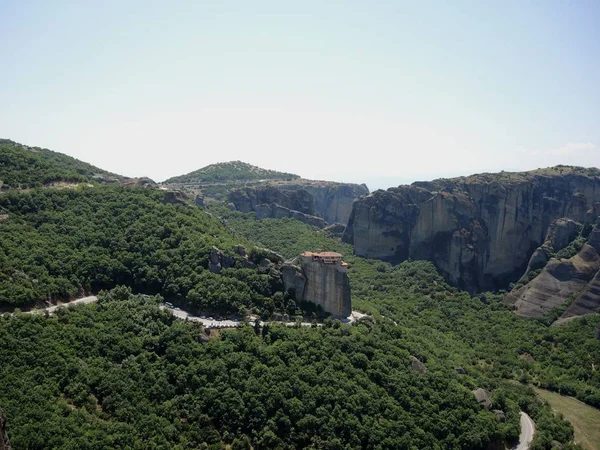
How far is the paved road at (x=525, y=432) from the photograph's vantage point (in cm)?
6117

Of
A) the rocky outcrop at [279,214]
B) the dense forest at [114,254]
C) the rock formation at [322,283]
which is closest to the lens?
the dense forest at [114,254]

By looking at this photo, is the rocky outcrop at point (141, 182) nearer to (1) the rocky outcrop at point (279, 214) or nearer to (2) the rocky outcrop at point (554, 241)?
(1) the rocky outcrop at point (279, 214)

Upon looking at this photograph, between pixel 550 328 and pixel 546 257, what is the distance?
68.4 ft

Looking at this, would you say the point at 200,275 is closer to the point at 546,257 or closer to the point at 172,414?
the point at 172,414

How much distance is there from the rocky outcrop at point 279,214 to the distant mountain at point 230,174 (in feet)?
121

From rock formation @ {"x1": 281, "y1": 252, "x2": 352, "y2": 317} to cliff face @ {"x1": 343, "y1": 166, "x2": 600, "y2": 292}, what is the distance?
47219mm

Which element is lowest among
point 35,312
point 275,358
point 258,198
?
point 275,358

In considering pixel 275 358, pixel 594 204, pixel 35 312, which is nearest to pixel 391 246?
pixel 594 204

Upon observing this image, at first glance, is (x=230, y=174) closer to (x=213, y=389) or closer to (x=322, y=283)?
(x=322, y=283)

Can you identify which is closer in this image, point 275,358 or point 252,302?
point 275,358

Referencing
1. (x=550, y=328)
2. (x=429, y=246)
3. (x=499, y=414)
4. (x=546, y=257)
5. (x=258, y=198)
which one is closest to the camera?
(x=499, y=414)

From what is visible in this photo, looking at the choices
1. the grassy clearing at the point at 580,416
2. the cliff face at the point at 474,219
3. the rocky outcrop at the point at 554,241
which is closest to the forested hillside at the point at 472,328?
the grassy clearing at the point at 580,416

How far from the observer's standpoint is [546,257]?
358 ft

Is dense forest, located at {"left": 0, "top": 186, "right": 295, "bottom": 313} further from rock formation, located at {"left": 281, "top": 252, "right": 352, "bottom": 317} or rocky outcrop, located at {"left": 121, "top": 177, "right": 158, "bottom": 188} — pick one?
rocky outcrop, located at {"left": 121, "top": 177, "right": 158, "bottom": 188}
